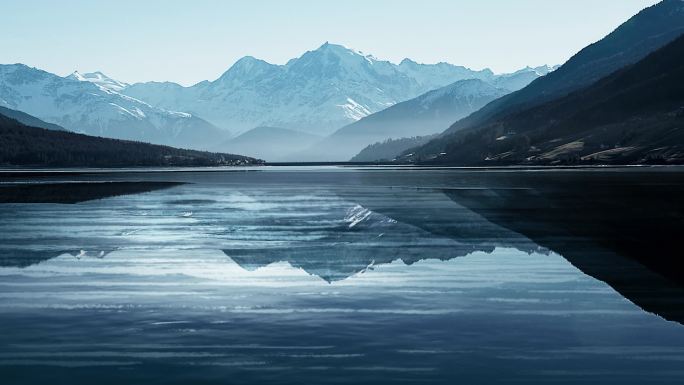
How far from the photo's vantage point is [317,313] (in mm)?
32375

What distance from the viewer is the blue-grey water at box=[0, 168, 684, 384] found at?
24328mm

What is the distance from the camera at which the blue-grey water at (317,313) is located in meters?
24.3

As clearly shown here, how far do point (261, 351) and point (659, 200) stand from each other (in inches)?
2906

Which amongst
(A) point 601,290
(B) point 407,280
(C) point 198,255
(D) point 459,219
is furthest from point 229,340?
(D) point 459,219

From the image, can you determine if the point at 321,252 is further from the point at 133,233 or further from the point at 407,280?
the point at 133,233

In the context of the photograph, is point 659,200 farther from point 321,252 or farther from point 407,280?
point 407,280

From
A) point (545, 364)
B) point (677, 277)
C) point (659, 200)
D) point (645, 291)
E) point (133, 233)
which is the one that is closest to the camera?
point (545, 364)

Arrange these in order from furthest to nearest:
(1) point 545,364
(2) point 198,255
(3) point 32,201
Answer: (3) point 32,201, (2) point 198,255, (1) point 545,364

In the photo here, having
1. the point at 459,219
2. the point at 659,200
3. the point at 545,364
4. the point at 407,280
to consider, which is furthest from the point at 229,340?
the point at 659,200

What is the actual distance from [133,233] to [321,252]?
1943 cm

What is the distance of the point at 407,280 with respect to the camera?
40500 mm

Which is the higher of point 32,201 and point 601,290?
point 32,201

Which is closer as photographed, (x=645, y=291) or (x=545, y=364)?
(x=545, y=364)

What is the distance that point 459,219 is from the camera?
74000mm
